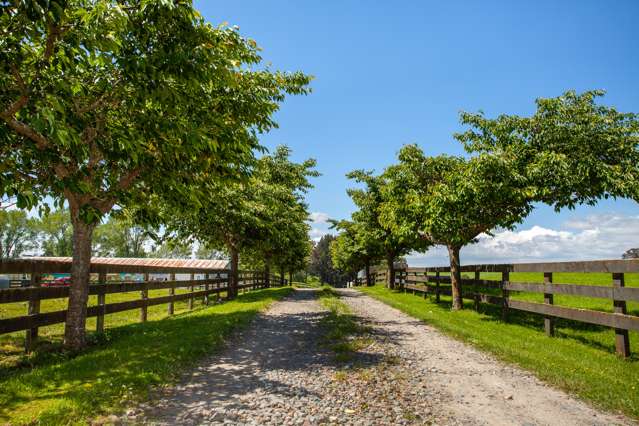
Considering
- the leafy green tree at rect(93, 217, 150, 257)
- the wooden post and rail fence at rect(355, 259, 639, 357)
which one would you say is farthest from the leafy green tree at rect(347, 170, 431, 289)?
the leafy green tree at rect(93, 217, 150, 257)

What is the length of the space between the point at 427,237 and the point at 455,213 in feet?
10.5

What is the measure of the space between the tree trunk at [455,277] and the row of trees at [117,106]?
980cm

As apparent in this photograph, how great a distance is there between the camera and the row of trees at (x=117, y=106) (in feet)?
17.0

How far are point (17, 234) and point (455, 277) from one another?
101210 millimetres

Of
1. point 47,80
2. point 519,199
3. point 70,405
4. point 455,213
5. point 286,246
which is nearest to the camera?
point 70,405

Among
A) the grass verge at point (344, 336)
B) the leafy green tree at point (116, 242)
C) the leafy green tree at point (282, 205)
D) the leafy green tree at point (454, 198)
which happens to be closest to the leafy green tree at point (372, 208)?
the leafy green tree at point (282, 205)

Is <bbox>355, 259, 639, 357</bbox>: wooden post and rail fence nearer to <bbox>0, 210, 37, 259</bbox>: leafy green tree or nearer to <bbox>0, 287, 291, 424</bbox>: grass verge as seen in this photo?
<bbox>0, 287, 291, 424</bbox>: grass verge

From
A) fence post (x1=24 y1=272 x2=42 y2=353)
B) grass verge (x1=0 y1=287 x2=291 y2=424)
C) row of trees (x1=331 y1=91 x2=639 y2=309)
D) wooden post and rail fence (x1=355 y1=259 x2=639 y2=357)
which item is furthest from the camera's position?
row of trees (x1=331 y1=91 x2=639 y2=309)

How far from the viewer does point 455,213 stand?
13156 millimetres

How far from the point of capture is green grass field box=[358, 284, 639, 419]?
212 inches

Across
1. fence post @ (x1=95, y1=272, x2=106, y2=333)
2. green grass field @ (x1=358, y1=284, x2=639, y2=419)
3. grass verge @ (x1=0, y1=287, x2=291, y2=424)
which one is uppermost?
fence post @ (x1=95, y1=272, x2=106, y2=333)

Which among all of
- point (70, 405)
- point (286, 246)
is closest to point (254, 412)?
point (70, 405)

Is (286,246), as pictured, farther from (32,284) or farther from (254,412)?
(254,412)

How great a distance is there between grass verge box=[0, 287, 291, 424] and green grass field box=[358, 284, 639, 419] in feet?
19.3
